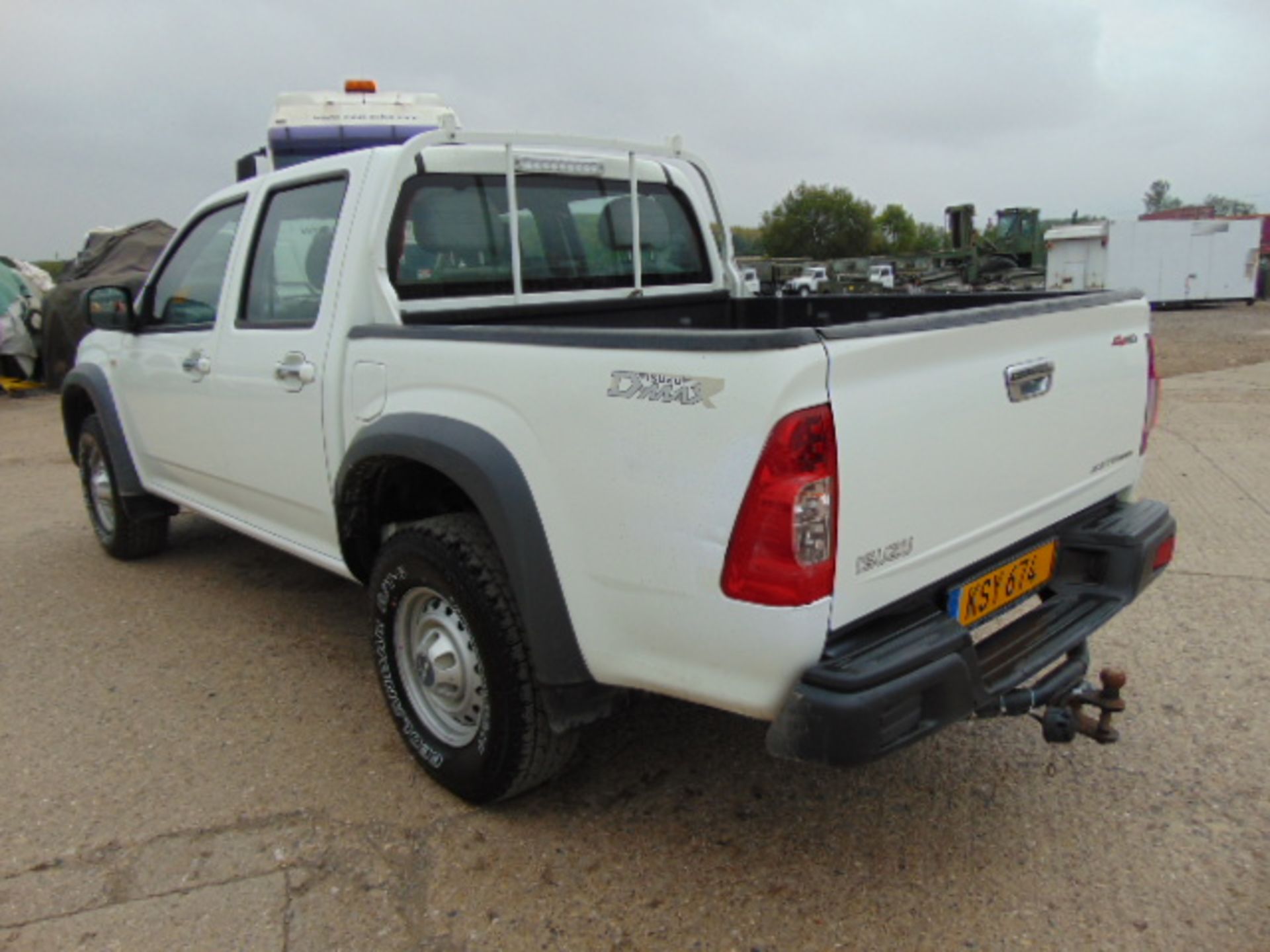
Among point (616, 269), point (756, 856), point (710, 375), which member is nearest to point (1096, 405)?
point (710, 375)

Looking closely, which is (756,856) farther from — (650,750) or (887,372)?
(887,372)

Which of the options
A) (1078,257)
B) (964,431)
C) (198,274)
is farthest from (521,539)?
(1078,257)

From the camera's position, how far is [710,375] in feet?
6.53

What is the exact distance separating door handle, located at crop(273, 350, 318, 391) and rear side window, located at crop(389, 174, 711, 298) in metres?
0.40

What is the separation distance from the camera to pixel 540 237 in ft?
12.0

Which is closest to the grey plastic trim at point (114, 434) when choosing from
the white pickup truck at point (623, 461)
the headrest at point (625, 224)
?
the white pickup truck at point (623, 461)

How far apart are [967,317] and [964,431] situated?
0.27 meters

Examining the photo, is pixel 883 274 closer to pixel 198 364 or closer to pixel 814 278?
pixel 814 278

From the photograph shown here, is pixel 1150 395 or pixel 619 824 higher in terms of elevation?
pixel 1150 395

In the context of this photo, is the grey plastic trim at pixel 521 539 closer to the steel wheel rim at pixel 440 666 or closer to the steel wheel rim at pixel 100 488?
the steel wheel rim at pixel 440 666

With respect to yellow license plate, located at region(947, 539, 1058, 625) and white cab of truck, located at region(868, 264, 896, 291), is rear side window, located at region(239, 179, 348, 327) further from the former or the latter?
white cab of truck, located at region(868, 264, 896, 291)

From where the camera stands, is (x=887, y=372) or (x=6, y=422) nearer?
(x=887, y=372)

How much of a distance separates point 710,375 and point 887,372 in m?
0.40

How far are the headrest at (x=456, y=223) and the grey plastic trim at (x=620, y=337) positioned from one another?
1.76ft
